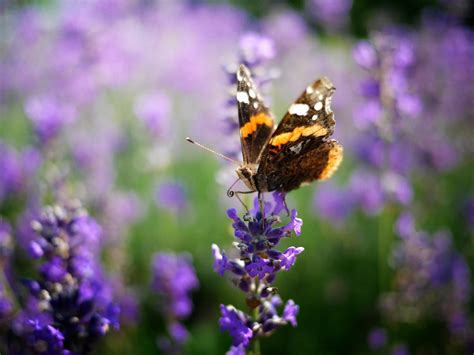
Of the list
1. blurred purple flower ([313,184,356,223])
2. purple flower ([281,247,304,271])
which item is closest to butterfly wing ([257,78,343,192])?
purple flower ([281,247,304,271])

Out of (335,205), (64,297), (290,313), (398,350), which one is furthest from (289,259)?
(335,205)

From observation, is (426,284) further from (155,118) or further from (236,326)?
(155,118)

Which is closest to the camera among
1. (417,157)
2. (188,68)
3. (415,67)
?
(417,157)

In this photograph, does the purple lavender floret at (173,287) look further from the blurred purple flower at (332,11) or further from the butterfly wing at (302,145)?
the blurred purple flower at (332,11)

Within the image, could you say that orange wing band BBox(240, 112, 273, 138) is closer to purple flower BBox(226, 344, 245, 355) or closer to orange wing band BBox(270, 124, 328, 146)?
orange wing band BBox(270, 124, 328, 146)

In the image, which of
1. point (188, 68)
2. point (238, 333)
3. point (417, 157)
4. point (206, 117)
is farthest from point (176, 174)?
point (238, 333)

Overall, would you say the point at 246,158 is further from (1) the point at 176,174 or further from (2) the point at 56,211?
(1) the point at 176,174
